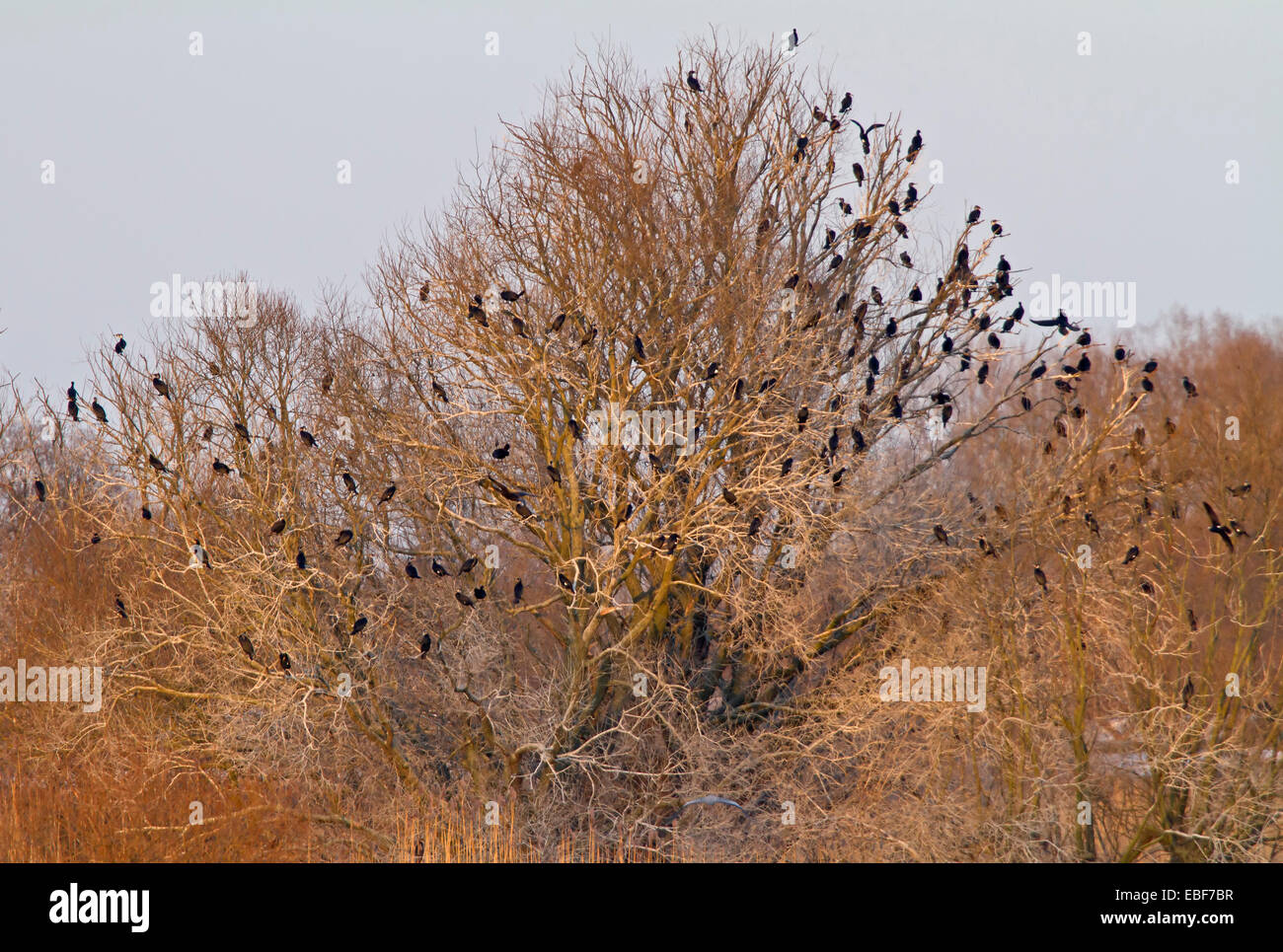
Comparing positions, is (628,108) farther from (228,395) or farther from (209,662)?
(209,662)

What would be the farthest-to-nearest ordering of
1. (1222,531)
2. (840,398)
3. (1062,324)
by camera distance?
(840,398) < (1062,324) < (1222,531)

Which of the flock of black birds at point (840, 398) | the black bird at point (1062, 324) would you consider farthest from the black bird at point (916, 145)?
the black bird at point (1062, 324)

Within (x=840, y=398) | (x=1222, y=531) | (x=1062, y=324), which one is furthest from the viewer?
(x=840, y=398)
